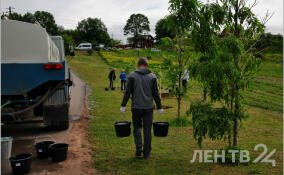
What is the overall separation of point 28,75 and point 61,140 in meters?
1.91

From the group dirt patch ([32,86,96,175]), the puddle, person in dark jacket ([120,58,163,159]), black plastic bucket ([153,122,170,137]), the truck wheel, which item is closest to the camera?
dirt patch ([32,86,96,175])

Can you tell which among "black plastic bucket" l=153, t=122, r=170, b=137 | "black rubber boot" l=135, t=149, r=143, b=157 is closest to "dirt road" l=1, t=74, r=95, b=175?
"black rubber boot" l=135, t=149, r=143, b=157

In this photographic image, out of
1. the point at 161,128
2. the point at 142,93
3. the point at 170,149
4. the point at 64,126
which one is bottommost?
the point at 170,149

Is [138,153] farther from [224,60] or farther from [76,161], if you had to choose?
[224,60]

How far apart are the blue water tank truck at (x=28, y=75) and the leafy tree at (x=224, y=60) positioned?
11.3 feet

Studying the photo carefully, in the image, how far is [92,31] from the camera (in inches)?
4075

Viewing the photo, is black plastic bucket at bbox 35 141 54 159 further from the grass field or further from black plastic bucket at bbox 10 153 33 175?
the grass field

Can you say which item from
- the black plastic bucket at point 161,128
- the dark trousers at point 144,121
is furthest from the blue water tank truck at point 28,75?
the black plastic bucket at point 161,128

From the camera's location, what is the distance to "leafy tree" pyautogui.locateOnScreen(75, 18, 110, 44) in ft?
334

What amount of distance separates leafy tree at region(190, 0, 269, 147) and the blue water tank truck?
345 cm

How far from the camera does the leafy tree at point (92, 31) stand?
4004 inches

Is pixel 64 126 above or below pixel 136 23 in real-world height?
below

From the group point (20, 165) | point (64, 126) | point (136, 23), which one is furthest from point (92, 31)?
point (20, 165)

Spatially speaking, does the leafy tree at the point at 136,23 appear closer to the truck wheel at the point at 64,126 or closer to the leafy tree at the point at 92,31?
the leafy tree at the point at 92,31
